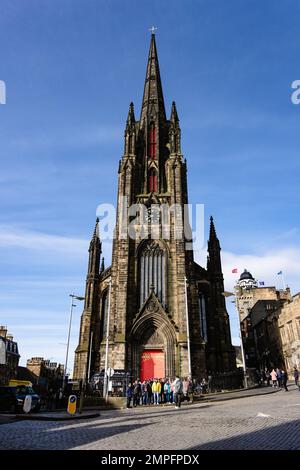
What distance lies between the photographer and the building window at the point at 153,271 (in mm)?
30391

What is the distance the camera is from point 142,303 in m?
29.5

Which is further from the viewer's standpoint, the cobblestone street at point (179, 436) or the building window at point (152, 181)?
the building window at point (152, 181)

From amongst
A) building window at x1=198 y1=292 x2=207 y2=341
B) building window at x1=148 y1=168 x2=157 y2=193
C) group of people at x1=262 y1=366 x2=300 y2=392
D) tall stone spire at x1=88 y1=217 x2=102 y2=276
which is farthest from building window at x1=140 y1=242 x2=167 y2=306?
group of people at x1=262 y1=366 x2=300 y2=392

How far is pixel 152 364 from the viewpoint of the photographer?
27688 mm

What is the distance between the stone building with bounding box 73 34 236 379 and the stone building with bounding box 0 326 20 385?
80.8 ft

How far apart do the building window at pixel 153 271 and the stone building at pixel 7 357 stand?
30100mm

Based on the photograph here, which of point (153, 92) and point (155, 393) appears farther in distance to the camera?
point (153, 92)

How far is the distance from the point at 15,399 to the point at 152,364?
13.4 m

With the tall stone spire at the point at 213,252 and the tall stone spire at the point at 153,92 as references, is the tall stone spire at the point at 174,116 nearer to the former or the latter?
the tall stone spire at the point at 153,92

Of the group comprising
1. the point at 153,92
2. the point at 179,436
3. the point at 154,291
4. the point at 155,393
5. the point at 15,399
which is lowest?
the point at 179,436

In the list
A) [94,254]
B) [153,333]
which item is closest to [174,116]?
[94,254]

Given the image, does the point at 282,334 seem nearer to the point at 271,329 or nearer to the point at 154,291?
the point at 271,329

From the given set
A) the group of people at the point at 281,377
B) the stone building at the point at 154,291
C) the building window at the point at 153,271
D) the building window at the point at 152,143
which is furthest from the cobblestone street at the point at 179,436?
the building window at the point at 152,143

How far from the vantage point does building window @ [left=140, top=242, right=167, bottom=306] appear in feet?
99.7
